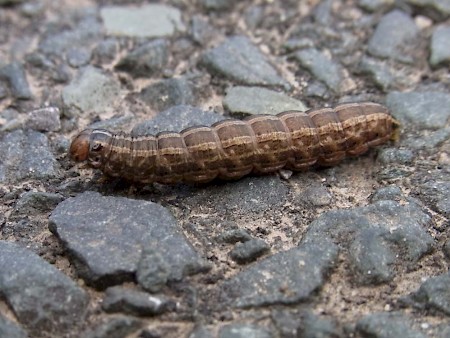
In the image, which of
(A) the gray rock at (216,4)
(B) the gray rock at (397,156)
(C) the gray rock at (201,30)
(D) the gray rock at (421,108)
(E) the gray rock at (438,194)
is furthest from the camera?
(A) the gray rock at (216,4)

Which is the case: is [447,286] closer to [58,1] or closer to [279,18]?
[279,18]

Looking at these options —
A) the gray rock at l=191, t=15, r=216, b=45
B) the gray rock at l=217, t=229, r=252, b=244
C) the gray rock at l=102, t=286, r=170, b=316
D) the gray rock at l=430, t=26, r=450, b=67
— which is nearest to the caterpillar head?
the gray rock at l=217, t=229, r=252, b=244

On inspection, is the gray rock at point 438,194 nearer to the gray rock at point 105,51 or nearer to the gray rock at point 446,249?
the gray rock at point 446,249

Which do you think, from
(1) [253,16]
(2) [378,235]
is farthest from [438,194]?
(1) [253,16]

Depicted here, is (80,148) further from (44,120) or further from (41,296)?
(41,296)

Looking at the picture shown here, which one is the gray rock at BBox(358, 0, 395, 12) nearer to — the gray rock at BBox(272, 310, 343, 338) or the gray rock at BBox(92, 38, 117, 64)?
the gray rock at BBox(92, 38, 117, 64)

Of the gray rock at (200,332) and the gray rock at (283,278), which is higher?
the gray rock at (283,278)

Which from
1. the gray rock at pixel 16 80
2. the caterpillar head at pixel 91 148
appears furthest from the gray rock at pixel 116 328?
the gray rock at pixel 16 80
